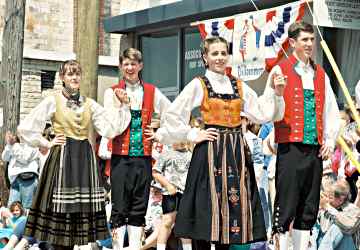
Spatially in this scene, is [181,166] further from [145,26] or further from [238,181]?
[145,26]

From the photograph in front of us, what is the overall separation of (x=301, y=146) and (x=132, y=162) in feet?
5.09

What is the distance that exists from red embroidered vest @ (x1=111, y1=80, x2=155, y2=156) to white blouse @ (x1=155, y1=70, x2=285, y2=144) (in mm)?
941

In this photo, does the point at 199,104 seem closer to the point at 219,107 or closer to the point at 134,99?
the point at 219,107

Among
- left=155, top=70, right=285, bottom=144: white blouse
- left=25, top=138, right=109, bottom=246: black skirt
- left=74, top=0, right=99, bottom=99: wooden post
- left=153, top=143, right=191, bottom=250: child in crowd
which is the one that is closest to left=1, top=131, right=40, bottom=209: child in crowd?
left=74, top=0, right=99, bottom=99: wooden post

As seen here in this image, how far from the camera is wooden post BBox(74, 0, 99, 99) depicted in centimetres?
960

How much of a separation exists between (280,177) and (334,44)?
493 centimetres

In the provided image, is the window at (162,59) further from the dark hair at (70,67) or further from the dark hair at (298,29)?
the dark hair at (298,29)

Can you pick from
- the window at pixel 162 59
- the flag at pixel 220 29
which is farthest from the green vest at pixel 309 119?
the window at pixel 162 59

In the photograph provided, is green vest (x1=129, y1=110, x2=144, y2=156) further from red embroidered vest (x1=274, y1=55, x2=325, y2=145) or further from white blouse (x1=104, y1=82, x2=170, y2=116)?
red embroidered vest (x1=274, y1=55, x2=325, y2=145)

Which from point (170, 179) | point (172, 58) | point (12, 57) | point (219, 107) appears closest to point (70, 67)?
point (219, 107)

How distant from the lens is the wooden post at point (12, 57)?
12961 mm

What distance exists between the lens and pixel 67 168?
6.46 m

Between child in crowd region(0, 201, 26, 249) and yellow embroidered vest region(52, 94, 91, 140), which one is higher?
yellow embroidered vest region(52, 94, 91, 140)

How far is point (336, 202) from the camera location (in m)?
6.44
